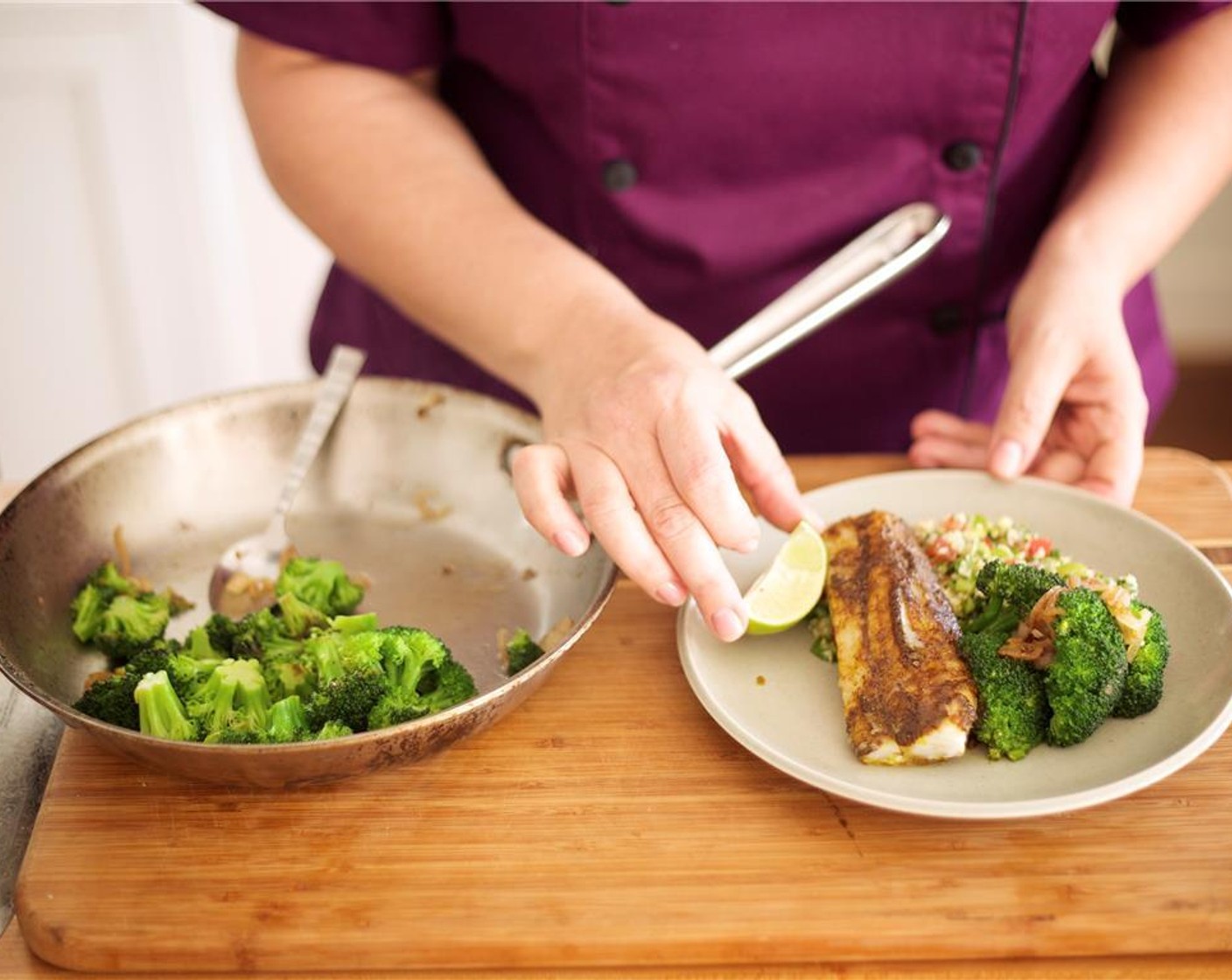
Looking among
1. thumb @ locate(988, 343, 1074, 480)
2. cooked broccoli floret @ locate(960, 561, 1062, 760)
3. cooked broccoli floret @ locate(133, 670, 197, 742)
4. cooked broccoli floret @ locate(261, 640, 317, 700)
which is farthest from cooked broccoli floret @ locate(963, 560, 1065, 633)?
cooked broccoli floret @ locate(133, 670, 197, 742)

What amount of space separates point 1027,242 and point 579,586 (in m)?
0.91

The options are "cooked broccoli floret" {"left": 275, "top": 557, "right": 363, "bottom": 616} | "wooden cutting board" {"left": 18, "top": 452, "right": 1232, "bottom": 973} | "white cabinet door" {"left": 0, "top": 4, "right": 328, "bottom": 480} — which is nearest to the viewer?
"wooden cutting board" {"left": 18, "top": 452, "right": 1232, "bottom": 973}

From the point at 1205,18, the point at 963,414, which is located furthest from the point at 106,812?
the point at 1205,18

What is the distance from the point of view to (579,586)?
136 cm

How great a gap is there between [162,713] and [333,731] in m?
0.15

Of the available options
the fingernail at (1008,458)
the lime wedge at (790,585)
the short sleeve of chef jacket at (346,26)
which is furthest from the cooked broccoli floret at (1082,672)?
the short sleeve of chef jacket at (346,26)

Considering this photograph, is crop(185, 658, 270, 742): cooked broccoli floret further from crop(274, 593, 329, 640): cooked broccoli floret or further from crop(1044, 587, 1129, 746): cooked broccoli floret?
crop(1044, 587, 1129, 746): cooked broccoli floret

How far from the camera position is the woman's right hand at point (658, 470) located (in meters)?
1.20

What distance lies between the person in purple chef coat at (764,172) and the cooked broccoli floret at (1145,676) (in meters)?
0.35

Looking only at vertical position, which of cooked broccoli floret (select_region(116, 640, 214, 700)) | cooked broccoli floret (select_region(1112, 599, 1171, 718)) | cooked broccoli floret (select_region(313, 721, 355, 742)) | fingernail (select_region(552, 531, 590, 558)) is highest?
fingernail (select_region(552, 531, 590, 558))

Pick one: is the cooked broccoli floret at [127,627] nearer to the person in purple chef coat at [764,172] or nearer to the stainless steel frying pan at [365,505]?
the stainless steel frying pan at [365,505]

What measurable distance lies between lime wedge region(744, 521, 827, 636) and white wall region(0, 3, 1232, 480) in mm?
2451

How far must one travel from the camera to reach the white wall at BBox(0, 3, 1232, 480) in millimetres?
3109

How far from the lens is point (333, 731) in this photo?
110 centimetres
